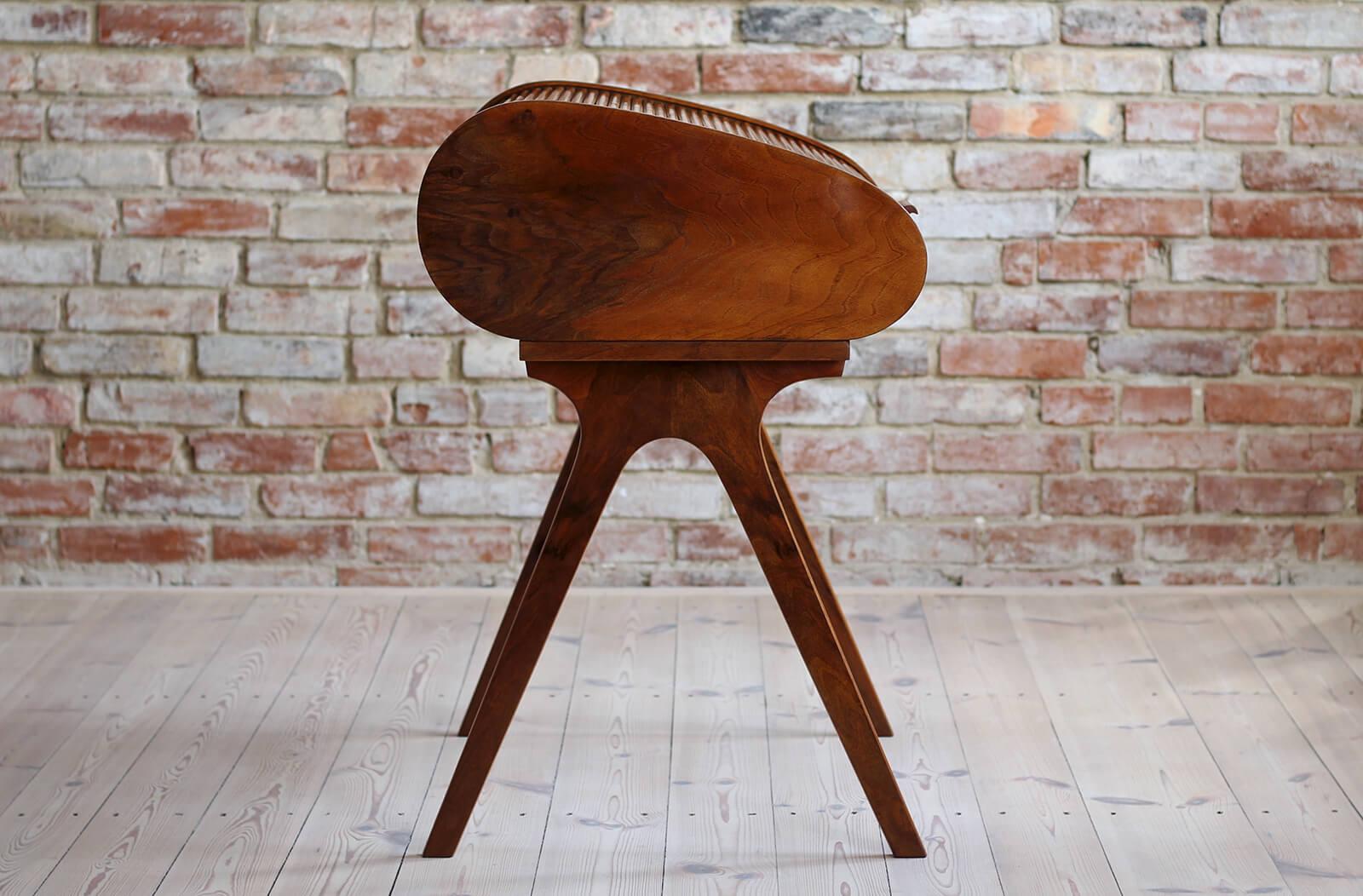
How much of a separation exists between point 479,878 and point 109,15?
1.45 m

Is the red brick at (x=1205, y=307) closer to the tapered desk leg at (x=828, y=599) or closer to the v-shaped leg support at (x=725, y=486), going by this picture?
the tapered desk leg at (x=828, y=599)

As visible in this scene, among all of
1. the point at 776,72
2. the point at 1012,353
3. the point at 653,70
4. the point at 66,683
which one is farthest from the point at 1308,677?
the point at 66,683

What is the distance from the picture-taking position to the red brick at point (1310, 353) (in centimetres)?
219

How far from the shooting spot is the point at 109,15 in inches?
83.5

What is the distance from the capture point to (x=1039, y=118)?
2.14m

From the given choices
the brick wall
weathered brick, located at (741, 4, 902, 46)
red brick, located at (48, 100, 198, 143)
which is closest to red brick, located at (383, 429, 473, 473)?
the brick wall

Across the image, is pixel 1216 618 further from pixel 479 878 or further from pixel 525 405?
pixel 479 878

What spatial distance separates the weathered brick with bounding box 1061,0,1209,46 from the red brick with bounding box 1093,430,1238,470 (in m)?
0.59

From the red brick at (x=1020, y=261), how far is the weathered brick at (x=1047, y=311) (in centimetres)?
A: 2

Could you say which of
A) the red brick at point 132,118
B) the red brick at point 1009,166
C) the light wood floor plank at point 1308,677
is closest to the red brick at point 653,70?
the red brick at point 1009,166

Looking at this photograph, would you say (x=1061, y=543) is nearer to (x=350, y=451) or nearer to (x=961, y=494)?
(x=961, y=494)

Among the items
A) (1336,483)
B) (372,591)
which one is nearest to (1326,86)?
(1336,483)

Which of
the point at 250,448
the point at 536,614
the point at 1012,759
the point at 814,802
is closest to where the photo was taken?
the point at 536,614

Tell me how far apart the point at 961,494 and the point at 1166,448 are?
326 mm
